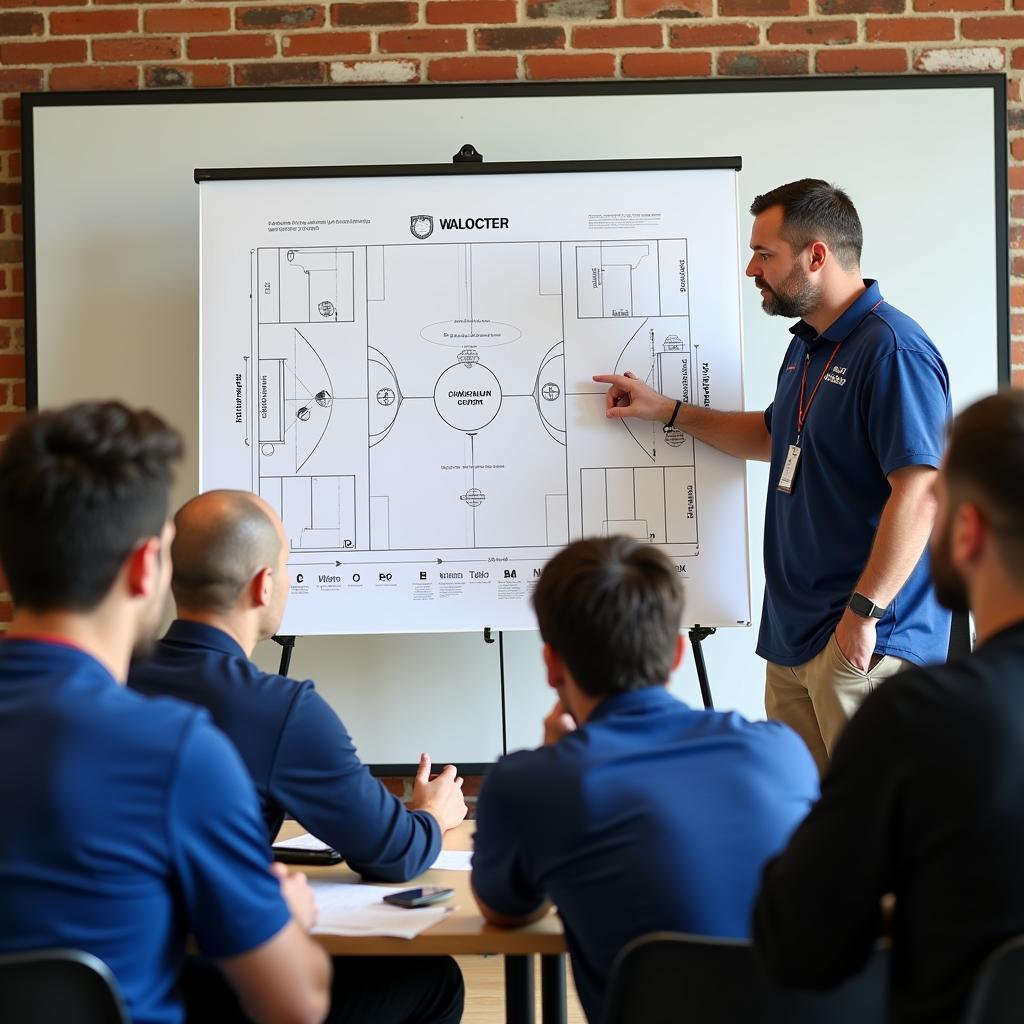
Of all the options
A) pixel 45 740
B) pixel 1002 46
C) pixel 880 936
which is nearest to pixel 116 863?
pixel 45 740

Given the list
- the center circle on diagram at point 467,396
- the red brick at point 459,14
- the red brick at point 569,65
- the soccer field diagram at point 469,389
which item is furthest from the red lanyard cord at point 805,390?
the red brick at point 459,14

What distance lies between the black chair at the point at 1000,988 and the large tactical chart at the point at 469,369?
2019 mm

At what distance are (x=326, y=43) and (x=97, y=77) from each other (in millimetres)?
681

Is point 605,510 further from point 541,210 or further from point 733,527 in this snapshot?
point 541,210

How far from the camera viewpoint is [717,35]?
136 inches

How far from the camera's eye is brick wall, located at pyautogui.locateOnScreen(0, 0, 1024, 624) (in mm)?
3459

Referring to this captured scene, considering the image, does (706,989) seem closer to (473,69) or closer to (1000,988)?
(1000,988)

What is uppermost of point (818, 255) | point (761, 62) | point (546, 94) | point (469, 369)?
point (761, 62)

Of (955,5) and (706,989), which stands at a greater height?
(955,5)

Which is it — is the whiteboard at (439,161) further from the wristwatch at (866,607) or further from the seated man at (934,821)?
the seated man at (934,821)

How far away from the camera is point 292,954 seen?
1.28m

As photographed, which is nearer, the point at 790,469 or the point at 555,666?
the point at 555,666

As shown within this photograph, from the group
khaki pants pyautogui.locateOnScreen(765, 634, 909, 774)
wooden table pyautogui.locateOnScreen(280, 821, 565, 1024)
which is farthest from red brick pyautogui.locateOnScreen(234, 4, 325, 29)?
wooden table pyautogui.locateOnScreen(280, 821, 565, 1024)

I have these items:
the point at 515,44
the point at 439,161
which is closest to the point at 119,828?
the point at 439,161
